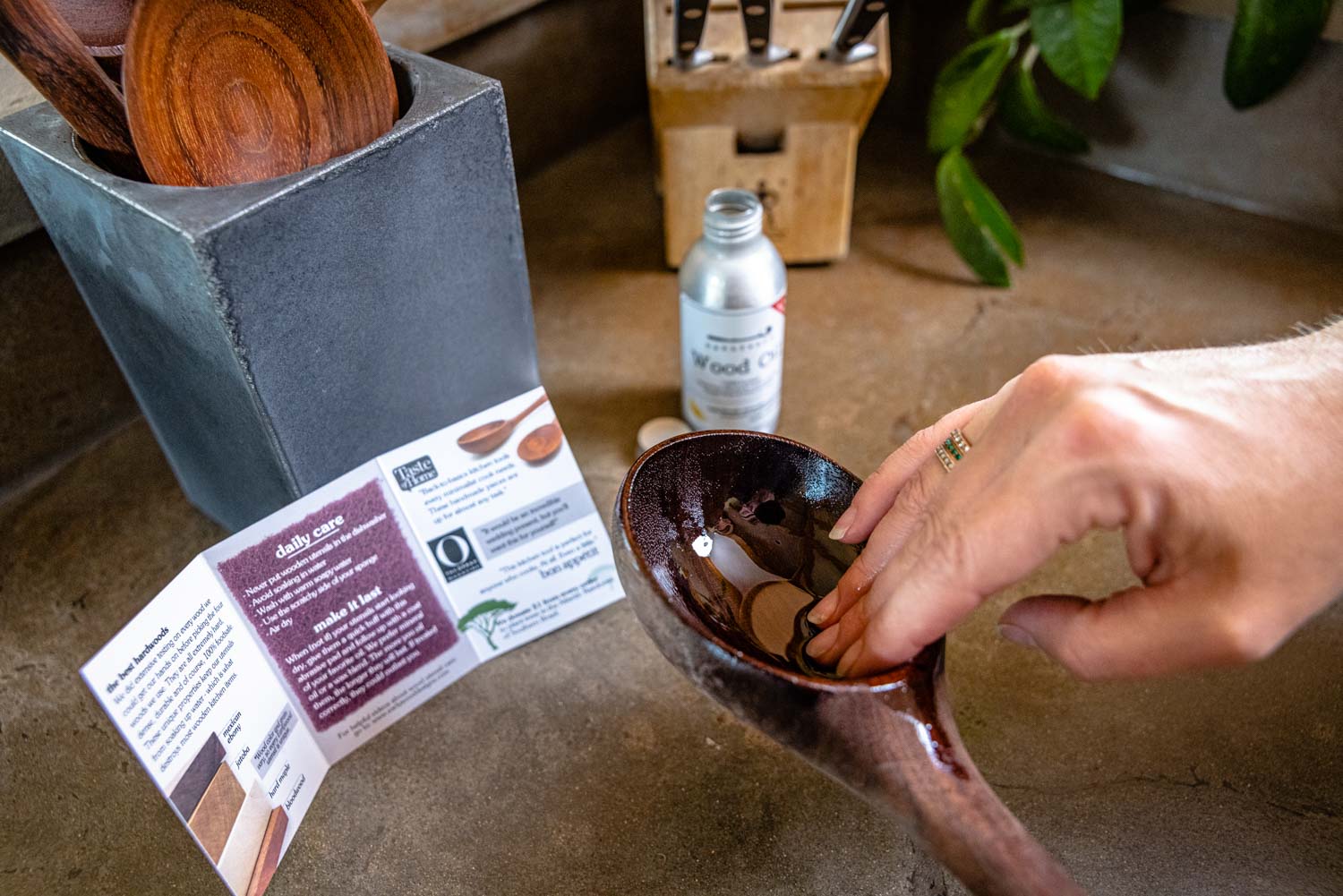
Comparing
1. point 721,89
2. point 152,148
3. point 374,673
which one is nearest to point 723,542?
point 374,673

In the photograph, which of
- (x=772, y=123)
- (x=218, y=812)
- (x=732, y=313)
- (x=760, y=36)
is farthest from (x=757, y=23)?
(x=218, y=812)

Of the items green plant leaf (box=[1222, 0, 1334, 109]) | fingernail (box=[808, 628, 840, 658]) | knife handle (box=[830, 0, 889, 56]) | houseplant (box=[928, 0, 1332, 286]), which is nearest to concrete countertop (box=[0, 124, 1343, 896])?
fingernail (box=[808, 628, 840, 658])

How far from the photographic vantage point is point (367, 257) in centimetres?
58

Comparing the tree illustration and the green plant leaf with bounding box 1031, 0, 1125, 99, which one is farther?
the green plant leaf with bounding box 1031, 0, 1125, 99

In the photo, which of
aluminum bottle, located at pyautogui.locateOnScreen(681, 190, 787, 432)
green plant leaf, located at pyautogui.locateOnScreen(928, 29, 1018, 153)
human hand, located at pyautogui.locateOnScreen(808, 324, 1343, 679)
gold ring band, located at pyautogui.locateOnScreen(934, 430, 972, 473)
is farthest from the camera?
green plant leaf, located at pyautogui.locateOnScreen(928, 29, 1018, 153)

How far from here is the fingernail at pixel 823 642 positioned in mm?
535

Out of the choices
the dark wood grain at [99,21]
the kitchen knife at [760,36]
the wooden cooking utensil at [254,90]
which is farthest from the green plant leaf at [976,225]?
the dark wood grain at [99,21]

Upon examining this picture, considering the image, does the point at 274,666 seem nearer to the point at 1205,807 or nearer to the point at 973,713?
the point at 973,713

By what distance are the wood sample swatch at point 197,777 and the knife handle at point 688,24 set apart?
0.67m

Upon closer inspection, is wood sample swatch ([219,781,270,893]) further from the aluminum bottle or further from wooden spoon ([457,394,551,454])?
the aluminum bottle

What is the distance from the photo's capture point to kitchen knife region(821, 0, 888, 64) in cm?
87

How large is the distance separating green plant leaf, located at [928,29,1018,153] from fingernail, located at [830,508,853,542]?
691 millimetres

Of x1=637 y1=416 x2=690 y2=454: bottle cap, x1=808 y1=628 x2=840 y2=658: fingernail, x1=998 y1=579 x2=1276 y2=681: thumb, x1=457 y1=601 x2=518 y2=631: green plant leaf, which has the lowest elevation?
x1=637 y1=416 x2=690 y2=454: bottle cap

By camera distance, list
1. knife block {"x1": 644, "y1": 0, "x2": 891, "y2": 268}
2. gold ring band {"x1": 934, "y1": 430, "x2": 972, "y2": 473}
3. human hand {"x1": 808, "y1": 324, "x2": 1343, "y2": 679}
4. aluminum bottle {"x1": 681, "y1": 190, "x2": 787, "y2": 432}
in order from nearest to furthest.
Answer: human hand {"x1": 808, "y1": 324, "x2": 1343, "y2": 679}
gold ring band {"x1": 934, "y1": 430, "x2": 972, "y2": 473}
aluminum bottle {"x1": 681, "y1": 190, "x2": 787, "y2": 432}
knife block {"x1": 644, "y1": 0, "x2": 891, "y2": 268}
